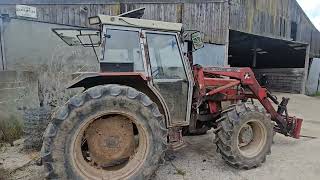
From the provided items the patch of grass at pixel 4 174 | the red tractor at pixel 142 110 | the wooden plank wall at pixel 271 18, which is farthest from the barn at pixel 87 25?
the patch of grass at pixel 4 174

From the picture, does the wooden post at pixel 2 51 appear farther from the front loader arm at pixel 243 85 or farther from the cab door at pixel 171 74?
the front loader arm at pixel 243 85

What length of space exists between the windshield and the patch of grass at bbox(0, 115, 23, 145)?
9.88 feet

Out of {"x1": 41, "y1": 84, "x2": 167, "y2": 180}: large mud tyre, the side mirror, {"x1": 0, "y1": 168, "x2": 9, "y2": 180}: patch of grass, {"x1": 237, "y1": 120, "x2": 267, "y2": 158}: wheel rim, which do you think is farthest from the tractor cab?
{"x1": 0, "y1": 168, "x2": 9, "y2": 180}: patch of grass

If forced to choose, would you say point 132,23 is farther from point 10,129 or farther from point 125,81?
point 10,129

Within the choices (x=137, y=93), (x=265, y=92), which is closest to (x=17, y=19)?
(x=137, y=93)

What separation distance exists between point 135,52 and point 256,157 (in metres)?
2.41

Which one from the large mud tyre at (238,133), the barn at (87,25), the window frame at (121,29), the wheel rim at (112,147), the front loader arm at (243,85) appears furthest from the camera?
the barn at (87,25)

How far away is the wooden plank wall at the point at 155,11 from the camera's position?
9.80m

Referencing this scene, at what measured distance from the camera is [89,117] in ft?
11.2

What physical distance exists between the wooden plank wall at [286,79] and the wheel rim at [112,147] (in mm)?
14668

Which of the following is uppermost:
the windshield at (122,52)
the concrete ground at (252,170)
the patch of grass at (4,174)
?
the windshield at (122,52)

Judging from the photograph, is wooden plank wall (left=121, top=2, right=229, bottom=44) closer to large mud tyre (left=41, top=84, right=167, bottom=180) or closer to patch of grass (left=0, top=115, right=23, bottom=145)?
patch of grass (left=0, top=115, right=23, bottom=145)

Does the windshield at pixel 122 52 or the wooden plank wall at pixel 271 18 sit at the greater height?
the wooden plank wall at pixel 271 18

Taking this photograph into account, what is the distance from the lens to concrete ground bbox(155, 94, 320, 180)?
4230mm
